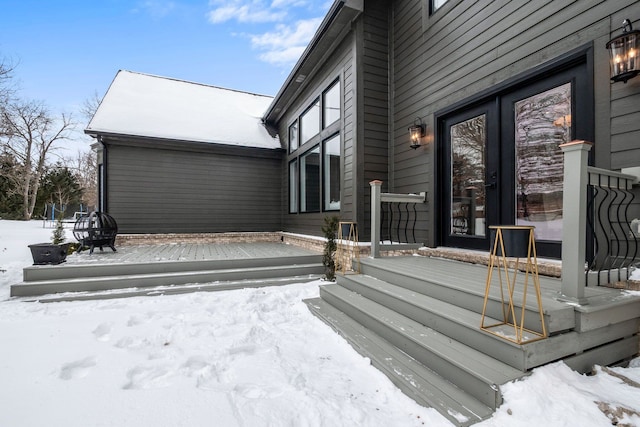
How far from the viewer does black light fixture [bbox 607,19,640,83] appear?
2229mm

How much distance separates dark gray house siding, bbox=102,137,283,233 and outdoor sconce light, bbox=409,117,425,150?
506cm

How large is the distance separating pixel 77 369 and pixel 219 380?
1.06m

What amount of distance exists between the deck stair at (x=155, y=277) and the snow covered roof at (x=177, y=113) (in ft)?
14.1

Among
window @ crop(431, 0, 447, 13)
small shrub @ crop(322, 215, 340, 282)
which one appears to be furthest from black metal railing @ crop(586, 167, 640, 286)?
window @ crop(431, 0, 447, 13)

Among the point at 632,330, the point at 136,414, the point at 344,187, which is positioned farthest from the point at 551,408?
the point at 344,187

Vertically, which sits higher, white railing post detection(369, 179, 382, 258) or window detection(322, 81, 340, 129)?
window detection(322, 81, 340, 129)

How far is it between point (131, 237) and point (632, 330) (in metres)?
8.83

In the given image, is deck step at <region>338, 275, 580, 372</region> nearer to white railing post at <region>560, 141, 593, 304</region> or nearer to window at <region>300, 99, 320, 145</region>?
white railing post at <region>560, 141, 593, 304</region>

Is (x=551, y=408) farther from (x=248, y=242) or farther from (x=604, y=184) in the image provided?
(x=248, y=242)

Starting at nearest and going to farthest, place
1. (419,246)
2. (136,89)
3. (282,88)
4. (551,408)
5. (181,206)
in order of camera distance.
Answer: (551,408) → (419,246) → (282,88) → (181,206) → (136,89)

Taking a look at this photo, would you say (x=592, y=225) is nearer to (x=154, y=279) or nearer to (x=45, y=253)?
(x=154, y=279)

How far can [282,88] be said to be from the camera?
7.36 meters

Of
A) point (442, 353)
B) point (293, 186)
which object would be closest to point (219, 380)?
point (442, 353)

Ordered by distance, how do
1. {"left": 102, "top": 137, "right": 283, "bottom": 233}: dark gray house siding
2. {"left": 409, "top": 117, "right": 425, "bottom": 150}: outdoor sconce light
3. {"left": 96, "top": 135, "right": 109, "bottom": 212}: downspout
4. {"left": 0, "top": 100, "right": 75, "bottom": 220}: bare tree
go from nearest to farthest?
{"left": 409, "top": 117, "right": 425, "bottom": 150}: outdoor sconce light < {"left": 96, "top": 135, "right": 109, "bottom": 212}: downspout < {"left": 102, "top": 137, "right": 283, "bottom": 233}: dark gray house siding < {"left": 0, "top": 100, "right": 75, "bottom": 220}: bare tree
